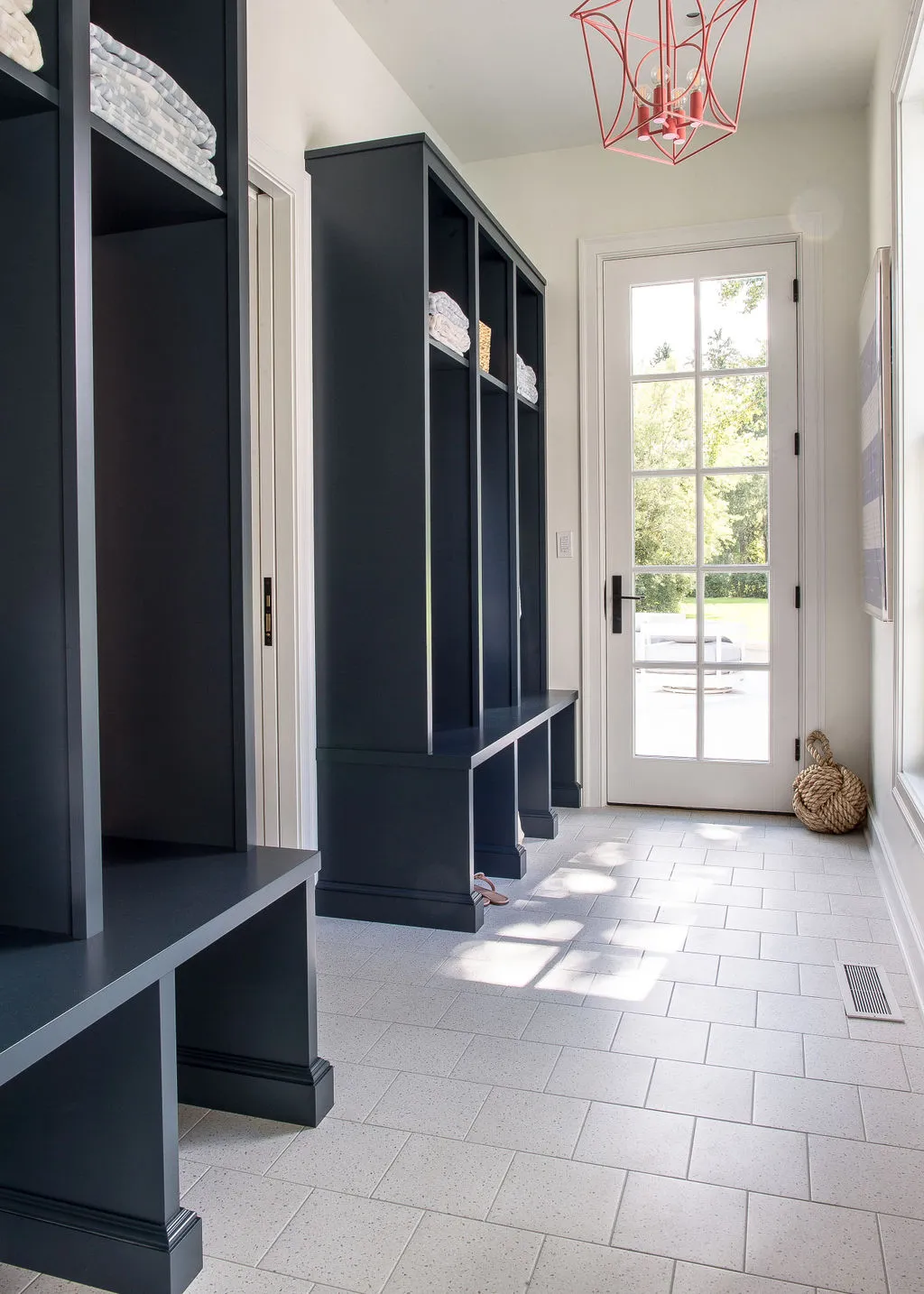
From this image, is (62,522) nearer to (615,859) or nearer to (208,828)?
(208,828)

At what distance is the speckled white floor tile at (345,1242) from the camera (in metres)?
1.47

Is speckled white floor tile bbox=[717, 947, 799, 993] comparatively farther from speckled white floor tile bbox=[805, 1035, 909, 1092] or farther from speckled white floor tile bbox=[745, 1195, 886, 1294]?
speckled white floor tile bbox=[745, 1195, 886, 1294]

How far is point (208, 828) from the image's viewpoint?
1.91 meters

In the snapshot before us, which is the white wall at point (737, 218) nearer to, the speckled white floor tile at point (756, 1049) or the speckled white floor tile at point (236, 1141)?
the speckled white floor tile at point (756, 1049)

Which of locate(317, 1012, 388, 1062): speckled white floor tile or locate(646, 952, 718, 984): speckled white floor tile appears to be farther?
locate(646, 952, 718, 984): speckled white floor tile

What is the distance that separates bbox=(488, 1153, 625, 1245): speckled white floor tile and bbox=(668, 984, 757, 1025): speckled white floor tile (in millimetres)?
683

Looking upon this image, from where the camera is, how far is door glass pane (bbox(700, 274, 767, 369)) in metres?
4.21

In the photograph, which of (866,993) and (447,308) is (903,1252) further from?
(447,308)

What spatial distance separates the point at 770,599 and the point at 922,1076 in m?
2.48

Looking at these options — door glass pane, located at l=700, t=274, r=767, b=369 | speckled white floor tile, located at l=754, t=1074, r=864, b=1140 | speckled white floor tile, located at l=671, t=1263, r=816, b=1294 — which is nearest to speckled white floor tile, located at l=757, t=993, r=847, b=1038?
speckled white floor tile, located at l=754, t=1074, r=864, b=1140

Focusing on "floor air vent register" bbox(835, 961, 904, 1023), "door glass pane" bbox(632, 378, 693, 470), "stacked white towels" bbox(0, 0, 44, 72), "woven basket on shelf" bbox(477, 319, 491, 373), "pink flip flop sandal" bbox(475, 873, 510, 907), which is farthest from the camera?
"door glass pane" bbox(632, 378, 693, 470)

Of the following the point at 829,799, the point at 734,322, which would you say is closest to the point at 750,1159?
the point at 829,799

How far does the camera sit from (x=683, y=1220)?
1.59 meters

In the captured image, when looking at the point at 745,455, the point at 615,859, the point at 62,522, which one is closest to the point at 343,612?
the point at 615,859
